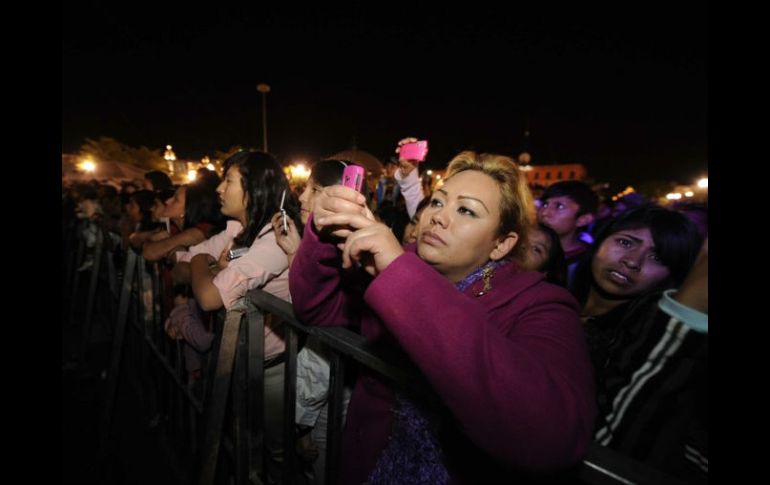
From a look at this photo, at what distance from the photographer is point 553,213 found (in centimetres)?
405

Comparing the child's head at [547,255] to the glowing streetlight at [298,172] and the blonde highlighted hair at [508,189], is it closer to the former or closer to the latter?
the blonde highlighted hair at [508,189]

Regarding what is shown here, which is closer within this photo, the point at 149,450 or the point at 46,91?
the point at 46,91

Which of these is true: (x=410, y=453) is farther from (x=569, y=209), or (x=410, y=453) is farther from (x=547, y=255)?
(x=569, y=209)

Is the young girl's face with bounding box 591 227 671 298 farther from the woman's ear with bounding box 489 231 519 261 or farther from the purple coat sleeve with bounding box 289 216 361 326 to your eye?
the purple coat sleeve with bounding box 289 216 361 326

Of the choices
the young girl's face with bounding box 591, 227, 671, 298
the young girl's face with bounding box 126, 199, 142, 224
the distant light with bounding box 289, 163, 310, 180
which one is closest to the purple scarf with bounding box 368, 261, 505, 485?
the young girl's face with bounding box 591, 227, 671, 298

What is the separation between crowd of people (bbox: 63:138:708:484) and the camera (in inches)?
33.8

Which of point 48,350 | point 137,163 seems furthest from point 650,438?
point 137,163

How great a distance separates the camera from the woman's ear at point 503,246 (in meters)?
1.76

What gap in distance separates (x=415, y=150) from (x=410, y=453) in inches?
126

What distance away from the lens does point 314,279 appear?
1591mm

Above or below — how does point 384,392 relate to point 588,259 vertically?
below

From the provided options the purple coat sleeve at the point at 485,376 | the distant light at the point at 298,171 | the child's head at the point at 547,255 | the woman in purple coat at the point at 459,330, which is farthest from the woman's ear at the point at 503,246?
the distant light at the point at 298,171

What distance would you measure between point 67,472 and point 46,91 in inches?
144

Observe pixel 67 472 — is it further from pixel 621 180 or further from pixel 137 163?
pixel 621 180
